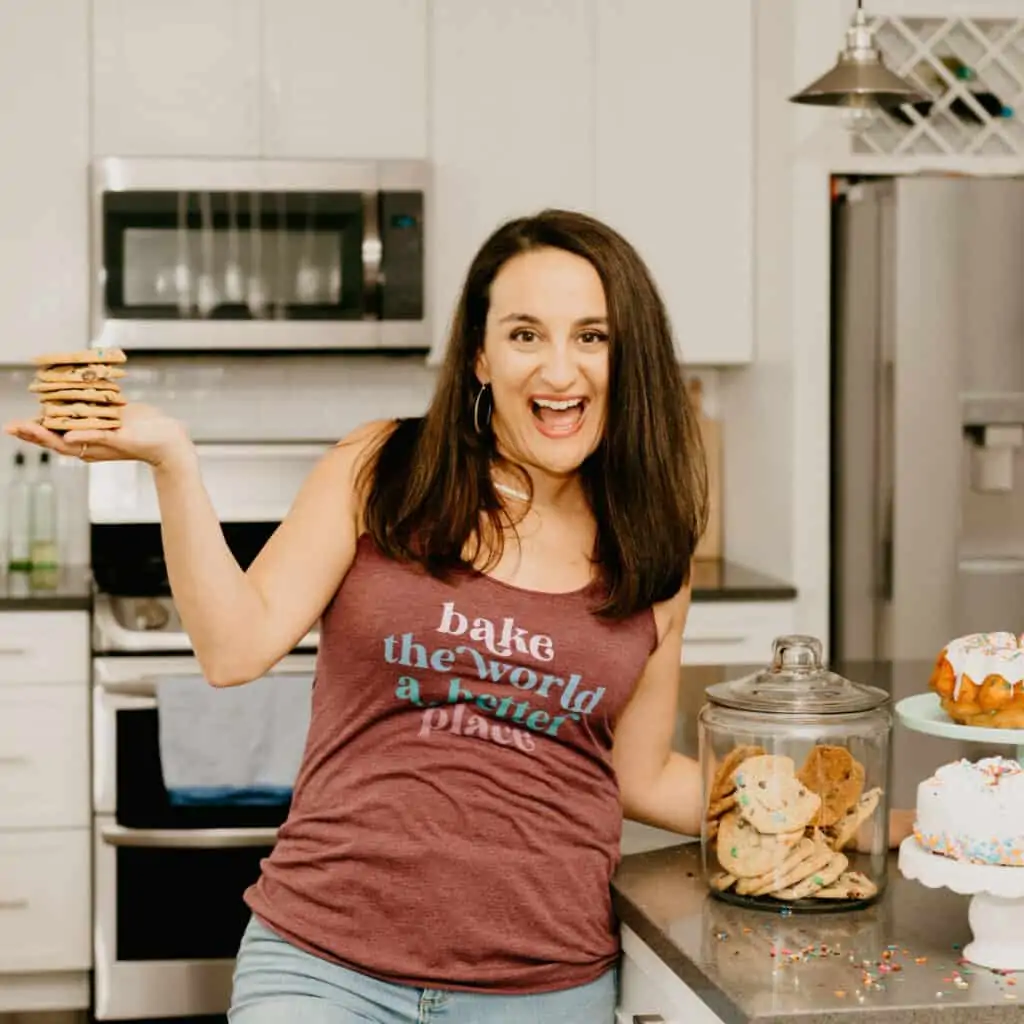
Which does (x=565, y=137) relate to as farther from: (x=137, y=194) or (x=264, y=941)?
(x=264, y=941)

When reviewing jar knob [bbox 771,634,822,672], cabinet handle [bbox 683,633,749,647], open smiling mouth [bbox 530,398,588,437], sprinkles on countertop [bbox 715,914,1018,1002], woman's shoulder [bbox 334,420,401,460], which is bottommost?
sprinkles on countertop [bbox 715,914,1018,1002]

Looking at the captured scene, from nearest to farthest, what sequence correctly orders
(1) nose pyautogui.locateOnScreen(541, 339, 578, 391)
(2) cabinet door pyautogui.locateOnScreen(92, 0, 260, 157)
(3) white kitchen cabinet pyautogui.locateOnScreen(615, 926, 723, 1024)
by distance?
(3) white kitchen cabinet pyautogui.locateOnScreen(615, 926, 723, 1024) < (1) nose pyautogui.locateOnScreen(541, 339, 578, 391) < (2) cabinet door pyautogui.locateOnScreen(92, 0, 260, 157)

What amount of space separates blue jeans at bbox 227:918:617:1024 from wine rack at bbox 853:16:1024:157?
269 centimetres

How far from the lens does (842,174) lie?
151 inches

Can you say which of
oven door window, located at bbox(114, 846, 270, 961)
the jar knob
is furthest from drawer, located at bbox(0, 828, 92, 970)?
the jar knob

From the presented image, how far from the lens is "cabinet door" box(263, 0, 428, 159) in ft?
12.5

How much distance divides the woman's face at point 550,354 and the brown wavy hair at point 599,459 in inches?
0.5

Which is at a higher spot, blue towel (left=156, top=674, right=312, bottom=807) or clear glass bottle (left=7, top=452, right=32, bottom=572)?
clear glass bottle (left=7, top=452, right=32, bottom=572)

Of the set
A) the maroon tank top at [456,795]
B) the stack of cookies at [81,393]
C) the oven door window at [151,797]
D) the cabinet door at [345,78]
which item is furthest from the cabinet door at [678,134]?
the stack of cookies at [81,393]

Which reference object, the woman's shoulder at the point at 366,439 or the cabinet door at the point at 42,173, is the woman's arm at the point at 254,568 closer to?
the woman's shoulder at the point at 366,439

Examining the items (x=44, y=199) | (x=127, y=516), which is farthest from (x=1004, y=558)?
(x=44, y=199)

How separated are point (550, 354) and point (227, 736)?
6.64 ft

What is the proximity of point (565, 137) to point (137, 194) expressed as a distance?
95 centimetres

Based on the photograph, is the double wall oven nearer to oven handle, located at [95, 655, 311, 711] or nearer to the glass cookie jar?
oven handle, located at [95, 655, 311, 711]
